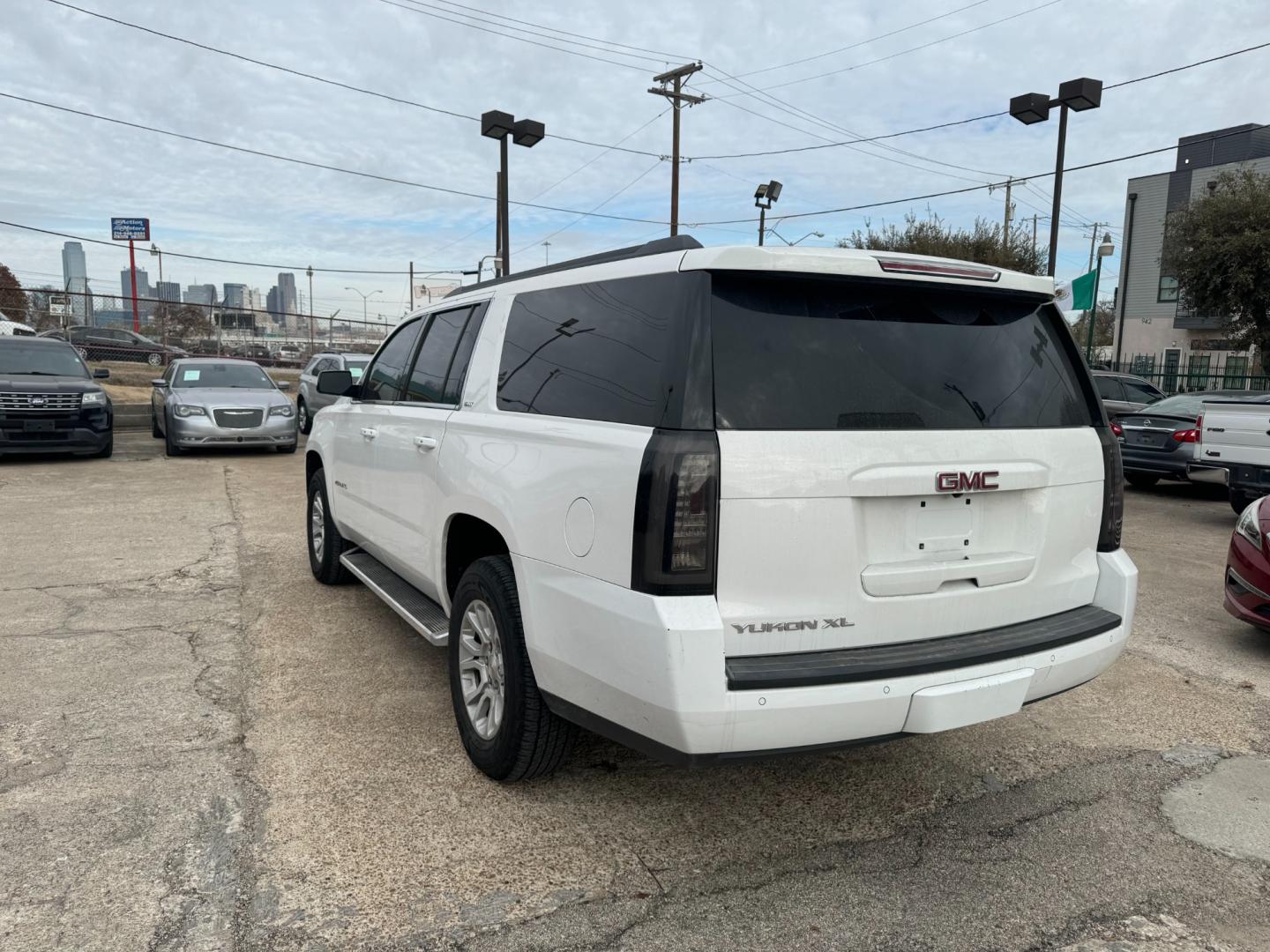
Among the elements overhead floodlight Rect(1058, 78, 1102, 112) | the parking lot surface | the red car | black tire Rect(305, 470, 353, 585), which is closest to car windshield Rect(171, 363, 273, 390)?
black tire Rect(305, 470, 353, 585)

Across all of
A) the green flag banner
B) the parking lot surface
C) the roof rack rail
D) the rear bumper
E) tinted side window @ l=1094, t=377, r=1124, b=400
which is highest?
the green flag banner

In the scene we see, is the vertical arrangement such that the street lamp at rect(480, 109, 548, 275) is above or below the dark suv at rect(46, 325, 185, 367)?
above

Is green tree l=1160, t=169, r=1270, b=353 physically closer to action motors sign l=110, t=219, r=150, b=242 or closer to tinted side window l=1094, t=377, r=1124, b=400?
tinted side window l=1094, t=377, r=1124, b=400

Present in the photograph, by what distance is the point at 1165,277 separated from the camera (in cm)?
3294

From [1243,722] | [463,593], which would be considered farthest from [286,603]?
[1243,722]

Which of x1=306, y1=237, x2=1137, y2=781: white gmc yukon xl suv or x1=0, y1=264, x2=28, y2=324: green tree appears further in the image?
x1=0, y1=264, x2=28, y2=324: green tree

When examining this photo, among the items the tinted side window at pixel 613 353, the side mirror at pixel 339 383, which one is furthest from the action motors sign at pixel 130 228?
the tinted side window at pixel 613 353

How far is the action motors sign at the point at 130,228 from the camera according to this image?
60.6 metres

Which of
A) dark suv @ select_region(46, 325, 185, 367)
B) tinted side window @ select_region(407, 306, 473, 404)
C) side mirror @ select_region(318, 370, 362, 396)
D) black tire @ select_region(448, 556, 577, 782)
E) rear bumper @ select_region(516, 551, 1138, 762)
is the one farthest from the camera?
dark suv @ select_region(46, 325, 185, 367)

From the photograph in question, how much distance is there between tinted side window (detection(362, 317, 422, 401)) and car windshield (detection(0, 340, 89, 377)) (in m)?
9.59

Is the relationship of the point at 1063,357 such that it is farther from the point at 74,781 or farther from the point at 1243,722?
the point at 74,781

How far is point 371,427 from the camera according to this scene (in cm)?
489

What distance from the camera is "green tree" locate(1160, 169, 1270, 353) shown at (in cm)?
2173

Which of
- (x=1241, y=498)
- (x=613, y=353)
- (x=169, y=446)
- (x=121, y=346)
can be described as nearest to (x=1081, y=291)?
(x=1241, y=498)
